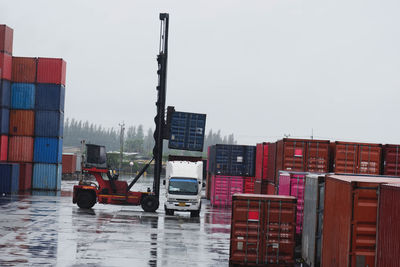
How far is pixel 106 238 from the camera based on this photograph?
→ 1027 inches

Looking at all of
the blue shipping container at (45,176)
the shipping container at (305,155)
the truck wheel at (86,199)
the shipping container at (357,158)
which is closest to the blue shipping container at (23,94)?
the blue shipping container at (45,176)

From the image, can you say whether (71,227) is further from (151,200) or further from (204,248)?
(151,200)

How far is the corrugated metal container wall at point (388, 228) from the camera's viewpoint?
39.0 ft

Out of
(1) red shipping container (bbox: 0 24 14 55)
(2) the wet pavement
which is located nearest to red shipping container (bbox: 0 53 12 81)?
(1) red shipping container (bbox: 0 24 14 55)

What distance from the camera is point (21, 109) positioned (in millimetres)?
59938

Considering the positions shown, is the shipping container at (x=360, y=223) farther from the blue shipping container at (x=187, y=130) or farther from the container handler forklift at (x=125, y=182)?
the blue shipping container at (x=187, y=130)

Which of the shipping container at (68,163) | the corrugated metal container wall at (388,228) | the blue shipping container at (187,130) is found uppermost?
the blue shipping container at (187,130)

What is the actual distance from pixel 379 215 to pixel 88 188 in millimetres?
28400

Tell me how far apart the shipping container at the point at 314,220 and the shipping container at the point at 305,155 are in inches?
390

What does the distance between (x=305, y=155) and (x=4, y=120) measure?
36.9 m

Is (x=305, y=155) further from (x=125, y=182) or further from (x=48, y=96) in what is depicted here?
(x=48, y=96)

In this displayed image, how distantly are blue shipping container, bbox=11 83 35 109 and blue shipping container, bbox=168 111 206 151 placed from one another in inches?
925

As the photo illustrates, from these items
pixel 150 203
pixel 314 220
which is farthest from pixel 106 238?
pixel 150 203

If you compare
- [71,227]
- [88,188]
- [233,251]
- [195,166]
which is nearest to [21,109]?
[88,188]
